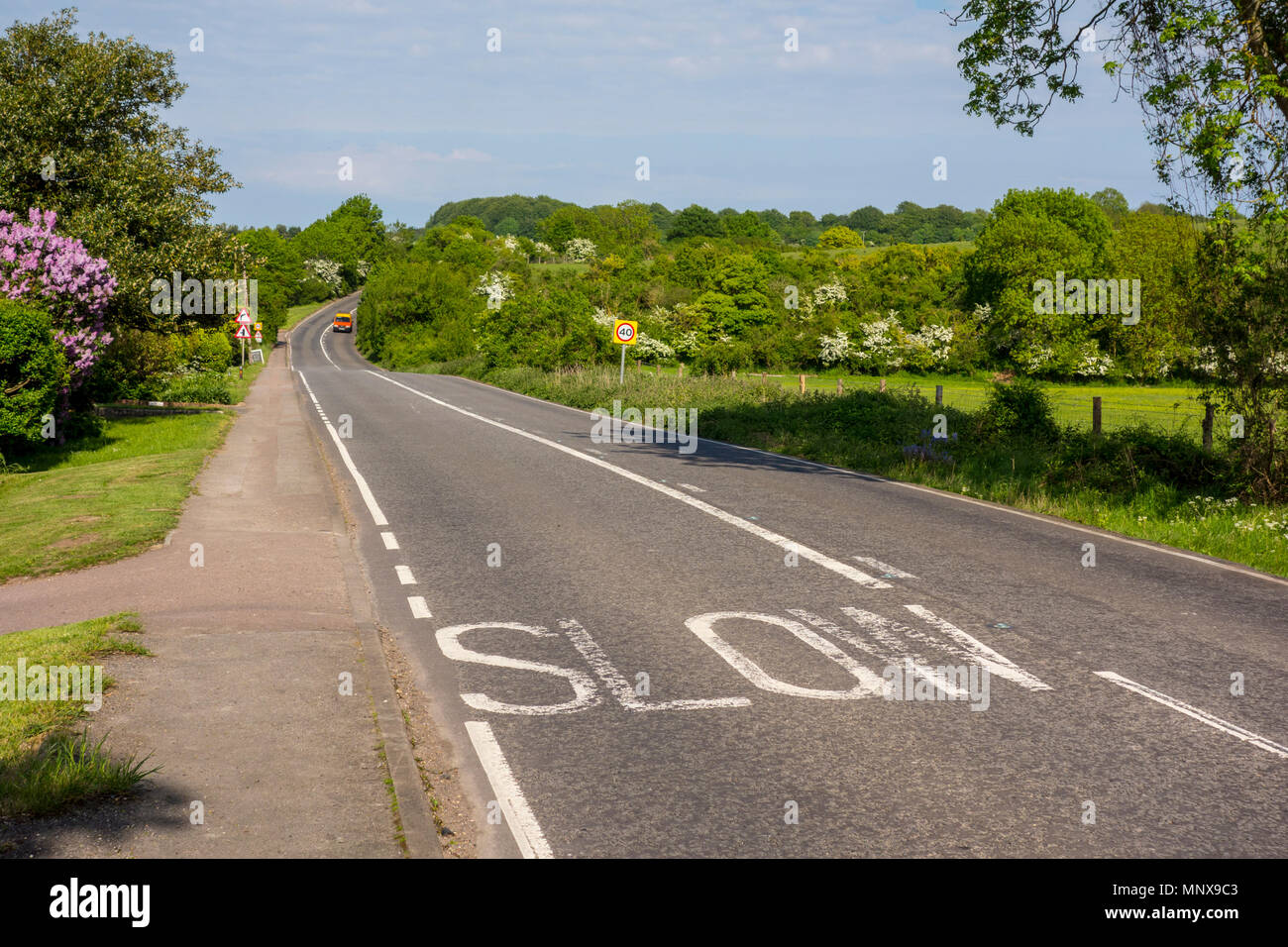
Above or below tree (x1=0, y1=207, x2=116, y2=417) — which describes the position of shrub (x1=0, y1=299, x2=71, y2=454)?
below

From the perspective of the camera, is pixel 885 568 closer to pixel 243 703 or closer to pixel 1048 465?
pixel 243 703

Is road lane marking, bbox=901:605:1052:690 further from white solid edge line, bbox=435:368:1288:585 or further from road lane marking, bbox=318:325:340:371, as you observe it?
road lane marking, bbox=318:325:340:371

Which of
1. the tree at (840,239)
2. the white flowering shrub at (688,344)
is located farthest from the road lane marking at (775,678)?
the tree at (840,239)

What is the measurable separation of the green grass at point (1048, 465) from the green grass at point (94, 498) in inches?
442

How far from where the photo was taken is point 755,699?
6.21 meters

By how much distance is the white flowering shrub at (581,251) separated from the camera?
6361 inches

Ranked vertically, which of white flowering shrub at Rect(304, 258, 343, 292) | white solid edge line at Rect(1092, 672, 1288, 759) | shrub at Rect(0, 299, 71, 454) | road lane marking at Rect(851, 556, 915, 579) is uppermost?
white flowering shrub at Rect(304, 258, 343, 292)

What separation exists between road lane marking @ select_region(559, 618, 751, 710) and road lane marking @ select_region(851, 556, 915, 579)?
328cm

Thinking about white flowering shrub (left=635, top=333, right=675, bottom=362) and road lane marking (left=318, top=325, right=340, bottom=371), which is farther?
road lane marking (left=318, top=325, right=340, bottom=371)

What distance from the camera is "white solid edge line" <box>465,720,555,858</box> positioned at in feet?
14.4

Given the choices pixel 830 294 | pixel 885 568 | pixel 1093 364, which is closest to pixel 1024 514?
pixel 885 568

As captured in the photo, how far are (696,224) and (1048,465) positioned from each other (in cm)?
15550

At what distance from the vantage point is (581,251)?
163 meters

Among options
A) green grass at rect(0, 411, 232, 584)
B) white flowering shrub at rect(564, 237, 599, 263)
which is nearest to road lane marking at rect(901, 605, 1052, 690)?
green grass at rect(0, 411, 232, 584)
